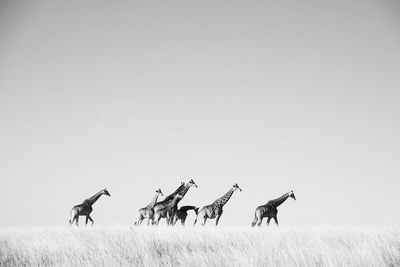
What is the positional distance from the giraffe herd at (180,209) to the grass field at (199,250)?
24.0ft

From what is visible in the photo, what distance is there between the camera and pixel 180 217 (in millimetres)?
18688

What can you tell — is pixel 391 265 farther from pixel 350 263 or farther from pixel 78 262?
pixel 78 262

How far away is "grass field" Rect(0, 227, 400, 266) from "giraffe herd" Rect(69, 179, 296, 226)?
7.32 m

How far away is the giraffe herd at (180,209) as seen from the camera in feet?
59.7

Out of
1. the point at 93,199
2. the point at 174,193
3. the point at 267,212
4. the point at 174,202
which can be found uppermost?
the point at 93,199

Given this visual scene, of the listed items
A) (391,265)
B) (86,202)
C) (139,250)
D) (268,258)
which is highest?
(86,202)

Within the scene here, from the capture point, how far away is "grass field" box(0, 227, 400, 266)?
6.93 meters

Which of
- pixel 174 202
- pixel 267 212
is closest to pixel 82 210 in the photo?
pixel 174 202

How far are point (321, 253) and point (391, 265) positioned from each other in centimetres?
124

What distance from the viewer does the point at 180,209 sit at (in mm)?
18922

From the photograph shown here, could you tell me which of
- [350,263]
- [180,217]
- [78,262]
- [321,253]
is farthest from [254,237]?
[180,217]

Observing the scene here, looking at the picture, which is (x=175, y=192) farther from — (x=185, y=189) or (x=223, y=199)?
(x=223, y=199)

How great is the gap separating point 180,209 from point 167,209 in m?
1.16

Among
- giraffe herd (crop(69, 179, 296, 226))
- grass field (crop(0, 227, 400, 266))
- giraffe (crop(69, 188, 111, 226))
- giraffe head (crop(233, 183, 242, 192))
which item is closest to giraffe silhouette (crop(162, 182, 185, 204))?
giraffe herd (crop(69, 179, 296, 226))
